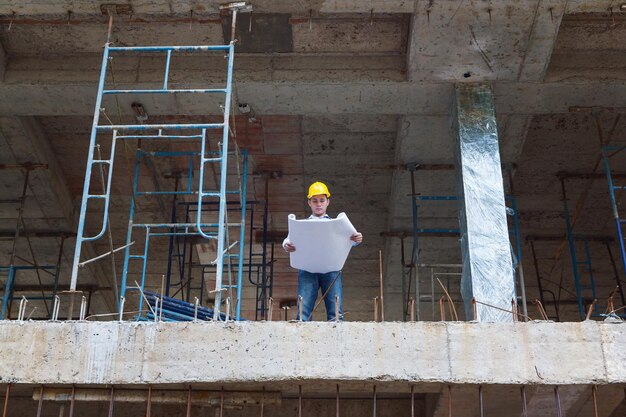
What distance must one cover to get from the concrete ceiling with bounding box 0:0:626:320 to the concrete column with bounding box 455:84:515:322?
48cm

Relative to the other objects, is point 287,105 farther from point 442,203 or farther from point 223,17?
point 442,203

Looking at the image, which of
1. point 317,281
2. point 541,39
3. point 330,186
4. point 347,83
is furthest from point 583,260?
point 317,281

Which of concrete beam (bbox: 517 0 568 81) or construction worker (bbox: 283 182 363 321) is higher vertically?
concrete beam (bbox: 517 0 568 81)

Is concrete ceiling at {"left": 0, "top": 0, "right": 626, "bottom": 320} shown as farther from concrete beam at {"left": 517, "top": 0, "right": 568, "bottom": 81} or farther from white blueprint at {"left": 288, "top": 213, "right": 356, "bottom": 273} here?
white blueprint at {"left": 288, "top": 213, "right": 356, "bottom": 273}

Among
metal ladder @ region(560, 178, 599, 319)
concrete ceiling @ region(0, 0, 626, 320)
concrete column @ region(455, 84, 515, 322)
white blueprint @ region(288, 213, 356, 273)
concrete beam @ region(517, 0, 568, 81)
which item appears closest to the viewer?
white blueprint @ region(288, 213, 356, 273)

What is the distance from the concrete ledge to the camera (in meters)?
6.26

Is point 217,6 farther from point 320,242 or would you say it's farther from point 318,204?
point 320,242

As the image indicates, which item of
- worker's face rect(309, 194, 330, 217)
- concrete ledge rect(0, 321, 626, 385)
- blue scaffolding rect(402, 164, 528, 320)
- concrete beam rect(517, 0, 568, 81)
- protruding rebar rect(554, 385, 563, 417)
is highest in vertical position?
concrete beam rect(517, 0, 568, 81)

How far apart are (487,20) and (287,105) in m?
2.62

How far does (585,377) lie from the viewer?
20.7 feet

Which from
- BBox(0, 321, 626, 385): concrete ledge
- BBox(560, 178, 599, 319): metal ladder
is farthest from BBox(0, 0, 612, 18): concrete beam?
BBox(0, 321, 626, 385): concrete ledge

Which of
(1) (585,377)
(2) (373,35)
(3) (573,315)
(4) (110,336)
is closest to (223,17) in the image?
(2) (373,35)

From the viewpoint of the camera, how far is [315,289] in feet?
23.8

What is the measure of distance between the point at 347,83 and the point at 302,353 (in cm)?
434
